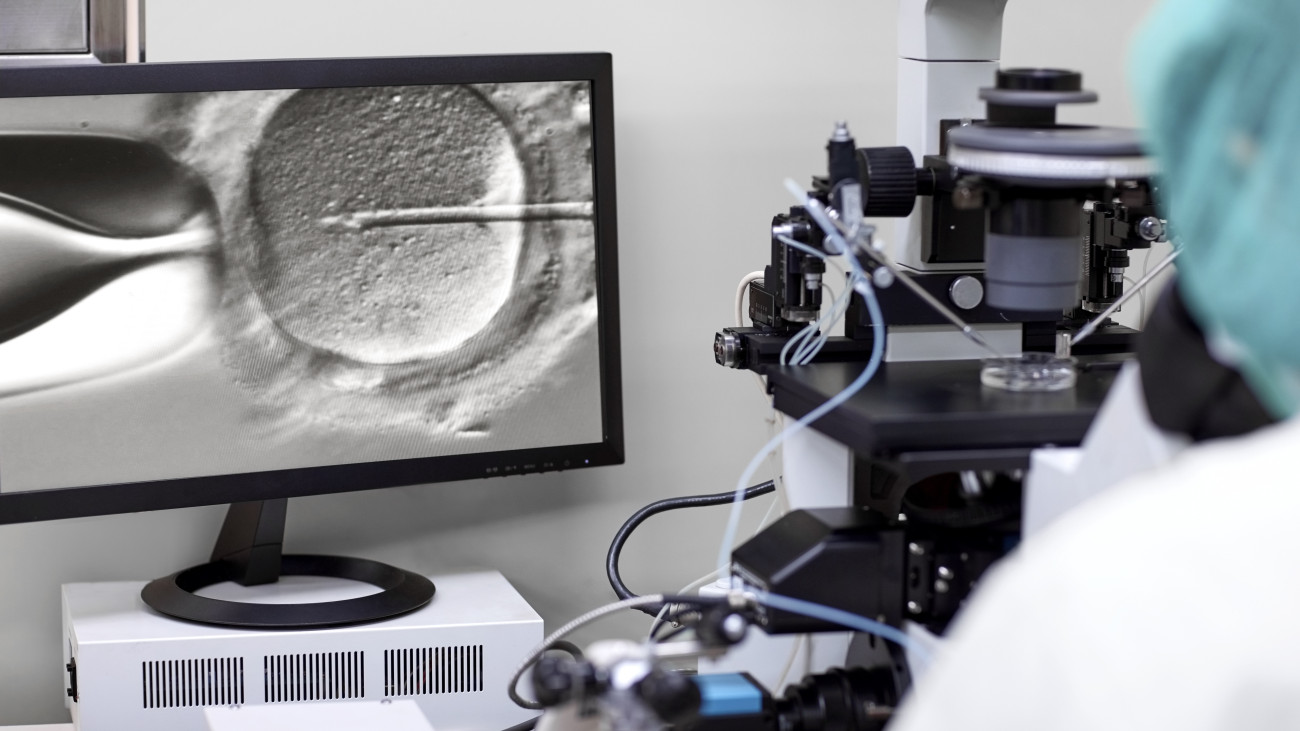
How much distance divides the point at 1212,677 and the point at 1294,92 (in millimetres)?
255

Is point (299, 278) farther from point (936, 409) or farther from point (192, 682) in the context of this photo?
point (936, 409)

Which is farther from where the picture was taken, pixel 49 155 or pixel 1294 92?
pixel 49 155

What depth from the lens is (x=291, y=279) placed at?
153 centimetres

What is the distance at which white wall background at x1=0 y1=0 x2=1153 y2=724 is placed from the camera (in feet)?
5.75

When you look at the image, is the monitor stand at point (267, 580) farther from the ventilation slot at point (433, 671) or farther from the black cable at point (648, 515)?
the black cable at point (648, 515)

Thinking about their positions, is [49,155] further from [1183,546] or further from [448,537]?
[1183,546]

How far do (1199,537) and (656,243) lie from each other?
4.48 ft

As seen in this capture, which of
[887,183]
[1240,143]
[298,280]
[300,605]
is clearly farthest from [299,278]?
[1240,143]

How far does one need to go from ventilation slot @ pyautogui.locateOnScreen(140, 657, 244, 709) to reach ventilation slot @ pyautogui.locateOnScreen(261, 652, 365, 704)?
3cm

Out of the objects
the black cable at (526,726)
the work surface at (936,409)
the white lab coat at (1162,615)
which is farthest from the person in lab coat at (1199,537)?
the black cable at (526,726)

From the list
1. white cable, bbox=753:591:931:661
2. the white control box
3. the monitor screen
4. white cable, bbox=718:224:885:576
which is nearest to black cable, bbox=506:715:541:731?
the white control box

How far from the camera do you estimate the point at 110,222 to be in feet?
4.78

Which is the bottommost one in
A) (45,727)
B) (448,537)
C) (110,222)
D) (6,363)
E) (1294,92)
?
(45,727)

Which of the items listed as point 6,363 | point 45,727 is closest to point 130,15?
point 6,363
